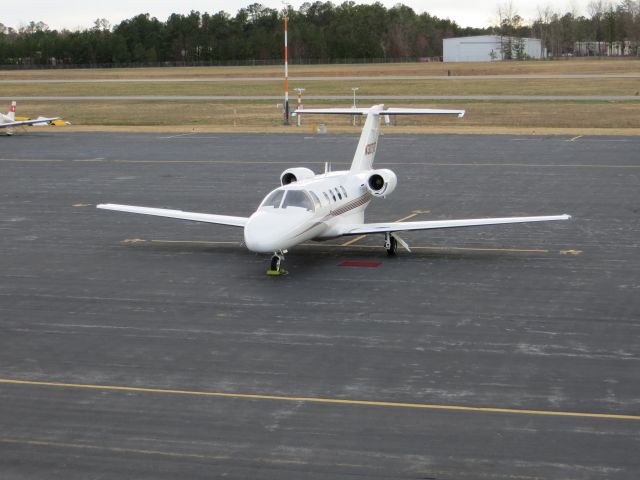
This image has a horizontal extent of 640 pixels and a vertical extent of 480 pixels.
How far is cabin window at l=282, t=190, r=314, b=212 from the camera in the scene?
26.1 metres

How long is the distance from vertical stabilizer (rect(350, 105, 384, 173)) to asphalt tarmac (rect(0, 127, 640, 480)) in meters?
2.62

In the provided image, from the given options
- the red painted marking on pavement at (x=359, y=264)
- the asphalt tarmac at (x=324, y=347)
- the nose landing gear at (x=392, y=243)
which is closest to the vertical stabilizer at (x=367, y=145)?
the asphalt tarmac at (x=324, y=347)

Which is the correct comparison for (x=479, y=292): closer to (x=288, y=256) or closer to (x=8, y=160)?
(x=288, y=256)

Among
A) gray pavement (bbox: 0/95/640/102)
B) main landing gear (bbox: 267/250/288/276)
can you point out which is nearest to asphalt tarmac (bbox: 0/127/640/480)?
main landing gear (bbox: 267/250/288/276)

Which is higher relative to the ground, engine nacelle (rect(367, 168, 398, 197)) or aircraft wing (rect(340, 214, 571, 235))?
engine nacelle (rect(367, 168, 398, 197))

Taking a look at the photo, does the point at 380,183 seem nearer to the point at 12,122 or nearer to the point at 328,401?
the point at 328,401

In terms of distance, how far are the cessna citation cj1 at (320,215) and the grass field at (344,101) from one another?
36556 mm

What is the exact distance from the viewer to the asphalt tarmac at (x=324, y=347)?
46.8 ft

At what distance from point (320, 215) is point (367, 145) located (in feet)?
18.7

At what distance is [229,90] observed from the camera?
112 meters

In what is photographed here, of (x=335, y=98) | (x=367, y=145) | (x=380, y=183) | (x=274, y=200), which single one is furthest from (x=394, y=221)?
(x=335, y=98)

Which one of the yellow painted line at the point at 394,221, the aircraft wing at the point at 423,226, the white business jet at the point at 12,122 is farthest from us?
the white business jet at the point at 12,122

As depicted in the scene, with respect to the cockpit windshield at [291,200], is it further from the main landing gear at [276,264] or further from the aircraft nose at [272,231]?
the main landing gear at [276,264]

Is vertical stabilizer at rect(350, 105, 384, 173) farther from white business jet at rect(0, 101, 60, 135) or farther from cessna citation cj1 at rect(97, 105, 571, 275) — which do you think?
white business jet at rect(0, 101, 60, 135)
